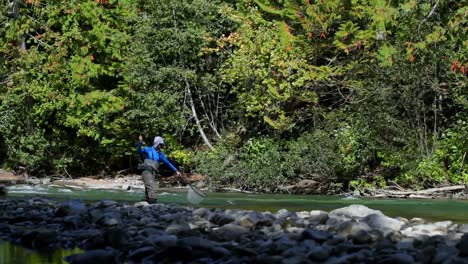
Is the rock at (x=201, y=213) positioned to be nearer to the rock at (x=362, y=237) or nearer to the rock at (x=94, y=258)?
the rock at (x=362, y=237)

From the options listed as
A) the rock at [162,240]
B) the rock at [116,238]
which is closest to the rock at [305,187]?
the rock at [116,238]

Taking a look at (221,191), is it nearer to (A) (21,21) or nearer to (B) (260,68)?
(B) (260,68)

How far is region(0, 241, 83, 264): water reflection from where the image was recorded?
691cm

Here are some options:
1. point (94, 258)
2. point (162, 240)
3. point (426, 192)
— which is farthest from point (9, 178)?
point (94, 258)

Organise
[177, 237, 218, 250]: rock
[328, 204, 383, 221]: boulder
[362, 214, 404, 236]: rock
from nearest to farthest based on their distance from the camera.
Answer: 1. [177, 237, 218, 250]: rock
2. [362, 214, 404, 236]: rock
3. [328, 204, 383, 221]: boulder

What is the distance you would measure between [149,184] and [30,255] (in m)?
5.59

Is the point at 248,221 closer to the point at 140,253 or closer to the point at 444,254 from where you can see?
the point at 140,253

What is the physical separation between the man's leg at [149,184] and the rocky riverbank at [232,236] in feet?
6.72

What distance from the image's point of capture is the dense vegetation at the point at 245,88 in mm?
17828

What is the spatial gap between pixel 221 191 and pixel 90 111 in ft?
18.8

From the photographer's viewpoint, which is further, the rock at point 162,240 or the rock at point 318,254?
the rock at point 162,240

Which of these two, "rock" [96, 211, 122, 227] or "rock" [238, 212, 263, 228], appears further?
"rock" [96, 211, 122, 227]

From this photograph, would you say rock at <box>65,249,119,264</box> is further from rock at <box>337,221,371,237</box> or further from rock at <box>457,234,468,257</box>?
rock at <box>457,234,468,257</box>

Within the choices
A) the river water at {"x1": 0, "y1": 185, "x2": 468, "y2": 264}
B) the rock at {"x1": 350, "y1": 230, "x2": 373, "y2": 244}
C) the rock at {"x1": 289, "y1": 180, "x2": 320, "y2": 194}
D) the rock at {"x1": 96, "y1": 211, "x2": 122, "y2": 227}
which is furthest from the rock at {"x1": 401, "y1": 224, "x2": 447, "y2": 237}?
the rock at {"x1": 289, "y1": 180, "x2": 320, "y2": 194}
